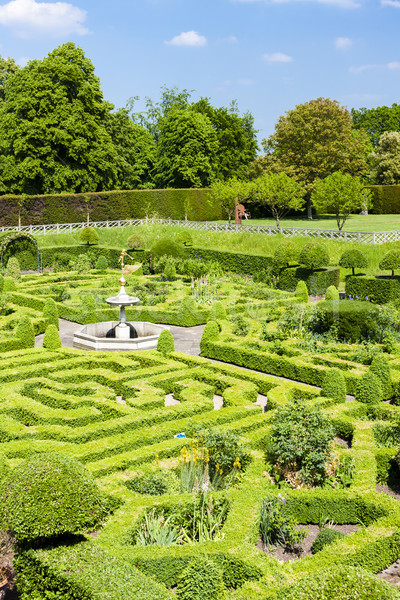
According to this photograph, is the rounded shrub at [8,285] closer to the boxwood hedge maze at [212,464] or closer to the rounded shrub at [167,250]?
the rounded shrub at [167,250]

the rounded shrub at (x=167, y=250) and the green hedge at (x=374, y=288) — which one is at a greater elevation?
the rounded shrub at (x=167, y=250)

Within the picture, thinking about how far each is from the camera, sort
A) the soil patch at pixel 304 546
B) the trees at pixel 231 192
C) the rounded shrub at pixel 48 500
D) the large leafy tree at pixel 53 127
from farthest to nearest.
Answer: the large leafy tree at pixel 53 127 → the trees at pixel 231 192 → the soil patch at pixel 304 546 → the rounded shrub at pixel 48 500

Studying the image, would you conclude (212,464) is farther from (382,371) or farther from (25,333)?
(25,333)

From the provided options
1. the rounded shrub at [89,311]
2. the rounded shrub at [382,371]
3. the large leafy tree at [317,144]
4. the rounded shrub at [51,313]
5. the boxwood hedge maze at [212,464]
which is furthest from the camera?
the large leafy tree at [317,144]

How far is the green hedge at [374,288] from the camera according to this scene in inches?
976

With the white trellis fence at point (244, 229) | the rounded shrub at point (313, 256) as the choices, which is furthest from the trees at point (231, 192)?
the rounded shrub at point (313, 256)

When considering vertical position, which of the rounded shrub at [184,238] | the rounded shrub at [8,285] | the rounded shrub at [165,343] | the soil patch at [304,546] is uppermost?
the rounded shrub at [184,238]

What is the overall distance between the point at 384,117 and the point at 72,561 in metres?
93.6

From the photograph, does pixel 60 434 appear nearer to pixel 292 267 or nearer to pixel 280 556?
pixel 280 556

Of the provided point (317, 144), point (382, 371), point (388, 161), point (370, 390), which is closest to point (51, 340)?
point (370, 390)

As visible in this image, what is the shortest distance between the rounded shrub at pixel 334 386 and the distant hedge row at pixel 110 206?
36.3m

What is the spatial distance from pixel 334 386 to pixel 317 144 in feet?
156

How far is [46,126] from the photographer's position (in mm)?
49312

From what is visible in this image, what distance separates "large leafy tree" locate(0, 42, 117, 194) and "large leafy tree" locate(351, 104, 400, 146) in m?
49.3
